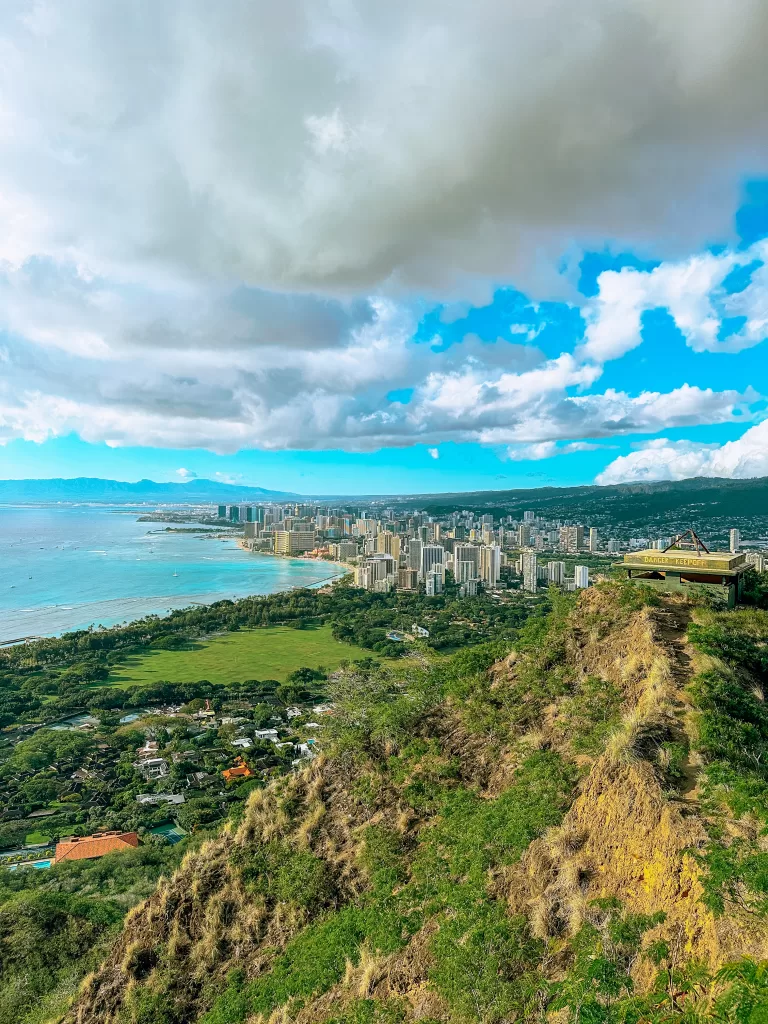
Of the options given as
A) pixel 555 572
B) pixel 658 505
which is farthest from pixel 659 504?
pixel 555 572

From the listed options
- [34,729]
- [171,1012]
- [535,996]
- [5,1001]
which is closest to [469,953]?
[535,996]

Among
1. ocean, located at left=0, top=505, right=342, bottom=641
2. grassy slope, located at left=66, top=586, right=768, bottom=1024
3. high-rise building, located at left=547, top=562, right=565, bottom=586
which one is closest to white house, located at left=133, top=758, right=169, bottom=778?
grassy slope, located at left=66, top=586, right=768, bottom=1024

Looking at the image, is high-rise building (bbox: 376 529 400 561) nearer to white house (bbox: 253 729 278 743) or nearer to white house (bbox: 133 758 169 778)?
white house (bbox: 253 729 278 743)

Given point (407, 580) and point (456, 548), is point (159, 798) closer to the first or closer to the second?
point (407, 580)

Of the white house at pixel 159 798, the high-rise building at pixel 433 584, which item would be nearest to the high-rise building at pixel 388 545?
the high-rise building at pixel 433 584

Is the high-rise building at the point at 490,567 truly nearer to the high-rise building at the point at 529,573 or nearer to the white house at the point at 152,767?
the high-rise building at the point at 529,573

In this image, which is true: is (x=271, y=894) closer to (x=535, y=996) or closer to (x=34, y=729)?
(x=535, y=996)
